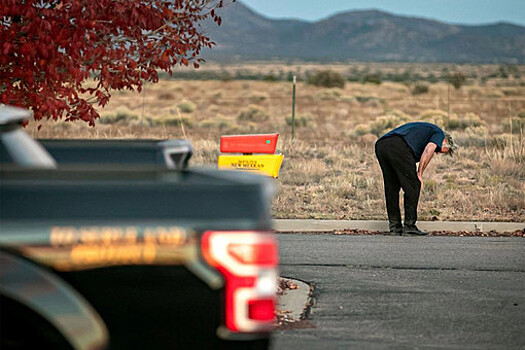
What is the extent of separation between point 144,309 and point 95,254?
280 mm

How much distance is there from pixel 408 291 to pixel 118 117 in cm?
3275

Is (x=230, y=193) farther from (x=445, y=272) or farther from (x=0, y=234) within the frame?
(x=445, y=272)

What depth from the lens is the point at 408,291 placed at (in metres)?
8.66

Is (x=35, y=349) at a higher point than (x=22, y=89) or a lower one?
lower

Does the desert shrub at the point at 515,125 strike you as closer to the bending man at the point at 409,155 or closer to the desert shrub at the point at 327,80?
the bending man at the point at 409,155

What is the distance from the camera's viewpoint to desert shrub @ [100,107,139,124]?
39312 millimetres

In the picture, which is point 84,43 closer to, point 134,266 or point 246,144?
point 246,144

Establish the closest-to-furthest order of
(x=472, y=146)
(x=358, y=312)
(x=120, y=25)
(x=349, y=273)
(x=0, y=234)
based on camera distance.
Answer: (x=0, y=234), (x=358, y=312), (x=120, y=25), (x=349, y=273), (x=472, y=146)

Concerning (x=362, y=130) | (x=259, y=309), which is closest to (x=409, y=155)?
(x=259, y=309)

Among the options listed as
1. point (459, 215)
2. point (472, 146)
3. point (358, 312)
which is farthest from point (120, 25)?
point (472, 146)

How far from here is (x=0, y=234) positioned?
11.2ft

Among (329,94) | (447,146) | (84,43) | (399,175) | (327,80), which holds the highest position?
(84,43)

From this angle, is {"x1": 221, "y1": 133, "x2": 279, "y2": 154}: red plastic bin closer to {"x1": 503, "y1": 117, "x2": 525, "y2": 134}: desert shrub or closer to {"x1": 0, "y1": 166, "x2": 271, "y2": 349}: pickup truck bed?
{"x1": 0, "y1": 166, "x2": 271, "y2": 349}: pickup truck bed

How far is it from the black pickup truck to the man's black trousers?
342 inches
